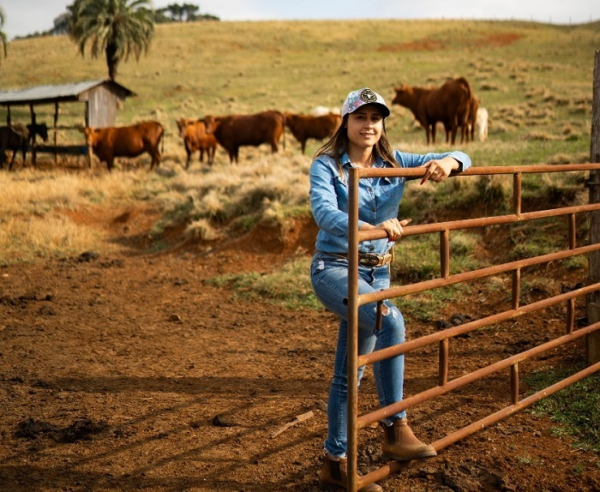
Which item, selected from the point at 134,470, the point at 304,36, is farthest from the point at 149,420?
the point at 304,36

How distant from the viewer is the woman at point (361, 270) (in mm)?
2873

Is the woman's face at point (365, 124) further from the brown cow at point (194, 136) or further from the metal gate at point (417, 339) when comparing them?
the brown cow at point (194, 136)

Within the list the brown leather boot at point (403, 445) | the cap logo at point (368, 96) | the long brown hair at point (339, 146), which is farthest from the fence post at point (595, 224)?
the cap logo at point (368, 96)

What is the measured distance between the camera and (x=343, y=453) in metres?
2.95

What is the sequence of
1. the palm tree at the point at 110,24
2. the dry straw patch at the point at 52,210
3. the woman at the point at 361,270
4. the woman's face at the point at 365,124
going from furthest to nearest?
the palm tree at the point at 110,24 < the dry straw patch at the point at 52,210 < the woman's face at the point at 365,124 < the woman at the point at 361,270

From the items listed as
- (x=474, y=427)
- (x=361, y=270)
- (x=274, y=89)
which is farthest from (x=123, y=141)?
(x=274, y=89)

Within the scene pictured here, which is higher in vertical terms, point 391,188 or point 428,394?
point 391,188

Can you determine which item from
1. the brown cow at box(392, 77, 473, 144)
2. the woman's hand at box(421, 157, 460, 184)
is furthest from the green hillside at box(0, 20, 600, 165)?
the woman's hand at box(421, 157, 460, 184)

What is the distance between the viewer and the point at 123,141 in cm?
1898

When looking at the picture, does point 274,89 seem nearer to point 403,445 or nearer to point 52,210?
point 52,210

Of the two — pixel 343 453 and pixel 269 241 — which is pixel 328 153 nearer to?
pixel 343 453

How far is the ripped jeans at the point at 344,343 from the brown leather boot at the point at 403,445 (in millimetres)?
43

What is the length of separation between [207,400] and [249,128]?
15.5 meters

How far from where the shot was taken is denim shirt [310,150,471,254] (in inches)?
113
